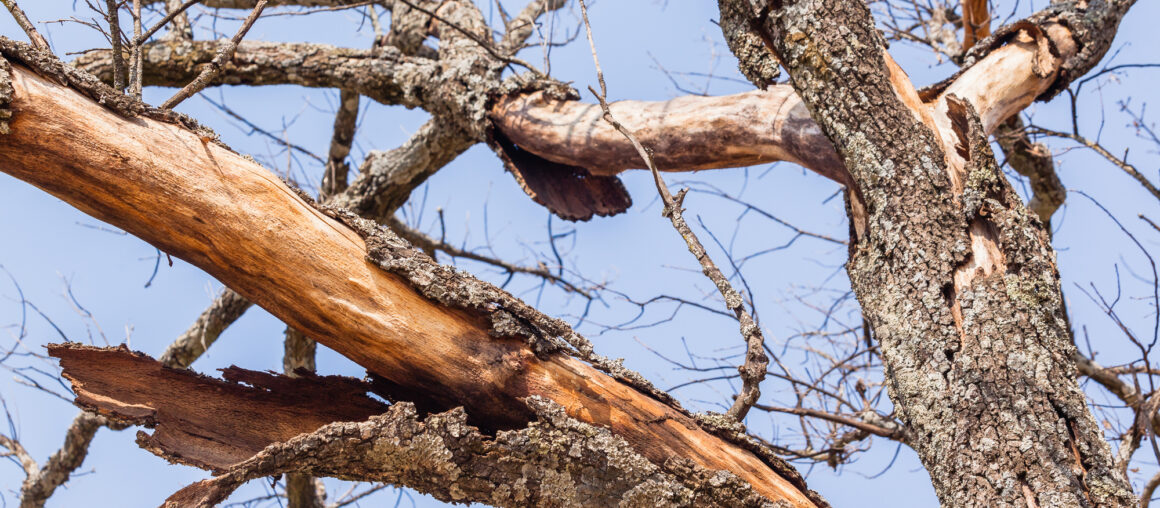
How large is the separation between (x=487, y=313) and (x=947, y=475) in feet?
3.41

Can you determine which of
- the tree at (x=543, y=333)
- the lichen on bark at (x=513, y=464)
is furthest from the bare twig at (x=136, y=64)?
the lichen on bark at (x=513, y=464)

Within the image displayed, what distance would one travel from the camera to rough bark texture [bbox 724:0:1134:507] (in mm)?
1613

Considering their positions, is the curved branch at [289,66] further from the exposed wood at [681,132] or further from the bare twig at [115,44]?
the bare twig at [115,44]

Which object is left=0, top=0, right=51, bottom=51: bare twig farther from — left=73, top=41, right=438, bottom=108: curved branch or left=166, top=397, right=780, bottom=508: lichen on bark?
left=73, top=41, right=438, bottom=108: curved branch

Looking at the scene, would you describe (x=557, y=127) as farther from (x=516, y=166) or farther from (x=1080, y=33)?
(x=1080, y=33)

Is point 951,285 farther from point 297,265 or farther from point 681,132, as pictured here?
point 297,265

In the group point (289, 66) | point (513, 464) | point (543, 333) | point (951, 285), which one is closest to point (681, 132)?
point (951, 285)

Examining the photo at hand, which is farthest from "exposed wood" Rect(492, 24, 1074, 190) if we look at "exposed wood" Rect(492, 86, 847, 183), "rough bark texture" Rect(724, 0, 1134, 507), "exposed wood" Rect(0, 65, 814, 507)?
"exposed wood" Rect(0, 65, 814, 507)

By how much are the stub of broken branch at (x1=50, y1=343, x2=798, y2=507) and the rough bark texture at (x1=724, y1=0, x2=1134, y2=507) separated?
1.62 ft

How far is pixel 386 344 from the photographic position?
1552 millimetres

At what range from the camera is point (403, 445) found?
146cm

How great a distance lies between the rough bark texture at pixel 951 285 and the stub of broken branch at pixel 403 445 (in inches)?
19.4

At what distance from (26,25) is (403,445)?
3.96ft

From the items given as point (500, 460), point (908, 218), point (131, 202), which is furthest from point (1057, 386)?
point (131, 202)
